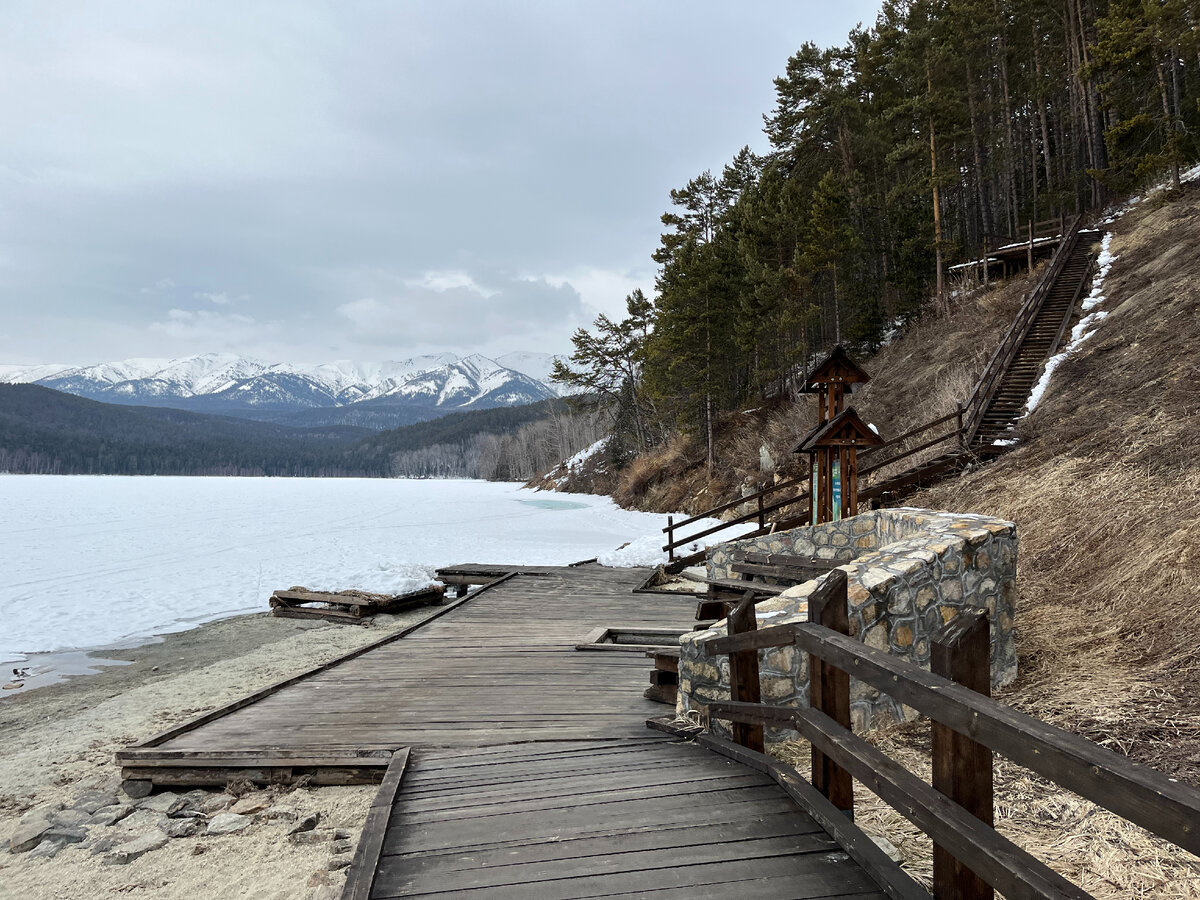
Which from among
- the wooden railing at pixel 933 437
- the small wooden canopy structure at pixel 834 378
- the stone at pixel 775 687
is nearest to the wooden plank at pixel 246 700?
the stone at pixel 775 687

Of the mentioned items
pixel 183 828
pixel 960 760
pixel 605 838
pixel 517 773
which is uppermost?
pixel 960 760

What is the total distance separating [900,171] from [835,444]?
2665cm

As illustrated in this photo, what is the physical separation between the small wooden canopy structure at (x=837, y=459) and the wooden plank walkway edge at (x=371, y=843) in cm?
774

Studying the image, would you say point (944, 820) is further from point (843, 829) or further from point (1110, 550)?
point (1110, 550)

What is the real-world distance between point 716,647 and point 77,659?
12.6 meters

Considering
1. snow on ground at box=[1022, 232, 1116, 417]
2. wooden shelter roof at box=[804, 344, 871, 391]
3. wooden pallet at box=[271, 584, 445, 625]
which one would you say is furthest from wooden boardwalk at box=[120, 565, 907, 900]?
snow on ground at box=[1022, 232, 1116, 417]

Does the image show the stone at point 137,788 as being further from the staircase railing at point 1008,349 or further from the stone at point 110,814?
the staircase railing at point 1008,349

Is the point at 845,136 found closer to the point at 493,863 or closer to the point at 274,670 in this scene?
the point at 274,670

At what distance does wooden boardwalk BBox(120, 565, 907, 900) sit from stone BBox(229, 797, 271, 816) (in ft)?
0.85

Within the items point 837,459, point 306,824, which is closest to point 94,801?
point 306,824

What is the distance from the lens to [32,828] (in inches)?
192

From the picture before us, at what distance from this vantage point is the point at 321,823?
454 centimetres

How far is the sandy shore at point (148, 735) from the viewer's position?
4.09 meters

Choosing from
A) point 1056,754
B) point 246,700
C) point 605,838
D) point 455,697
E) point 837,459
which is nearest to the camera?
point 1056,754
